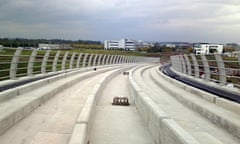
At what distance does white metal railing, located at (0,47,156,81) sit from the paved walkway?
12.6 feet

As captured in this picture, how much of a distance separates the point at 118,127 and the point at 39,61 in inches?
313

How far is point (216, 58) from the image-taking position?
10734 millimetres

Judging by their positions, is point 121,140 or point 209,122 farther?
point 209,122

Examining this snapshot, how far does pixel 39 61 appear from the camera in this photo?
13.8 metres

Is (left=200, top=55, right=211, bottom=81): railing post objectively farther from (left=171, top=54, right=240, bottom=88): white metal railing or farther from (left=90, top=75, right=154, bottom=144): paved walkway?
(left=90, top=75, right=154, bottom=144): paved walkway

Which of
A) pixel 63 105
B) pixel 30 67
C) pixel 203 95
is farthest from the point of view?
pixel 30 67

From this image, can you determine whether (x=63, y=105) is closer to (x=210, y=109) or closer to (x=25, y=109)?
(x=25, y=109)

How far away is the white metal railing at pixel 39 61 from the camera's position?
11062mm

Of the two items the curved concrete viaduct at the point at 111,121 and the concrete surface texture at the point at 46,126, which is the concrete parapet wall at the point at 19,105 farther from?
the concrete surface texture at the point at 46,126

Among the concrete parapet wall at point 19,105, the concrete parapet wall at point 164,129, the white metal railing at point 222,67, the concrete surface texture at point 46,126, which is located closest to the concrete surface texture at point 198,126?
the concrete parapet wall at point 164,129

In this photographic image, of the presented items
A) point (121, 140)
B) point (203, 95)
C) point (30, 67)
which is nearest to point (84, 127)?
point (121, 140)

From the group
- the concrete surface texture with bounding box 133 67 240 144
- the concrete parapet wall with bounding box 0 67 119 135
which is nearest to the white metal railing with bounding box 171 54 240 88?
the concrete surface texture with bounding box 133 67 240 144

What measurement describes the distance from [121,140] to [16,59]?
21.3 ft

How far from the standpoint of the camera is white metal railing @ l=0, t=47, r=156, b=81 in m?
11.1
